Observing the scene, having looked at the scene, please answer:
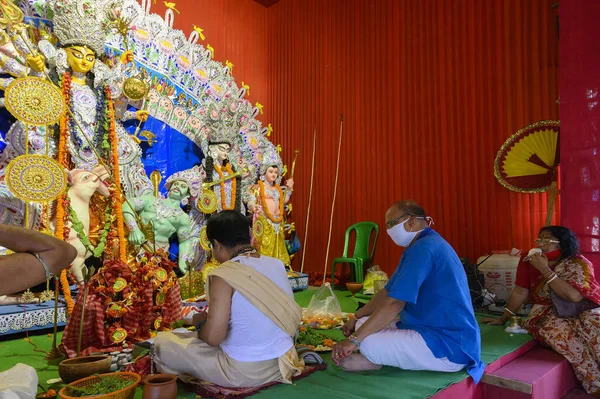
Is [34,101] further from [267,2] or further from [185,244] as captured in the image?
[267,2]

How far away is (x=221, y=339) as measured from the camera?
6.03 ft

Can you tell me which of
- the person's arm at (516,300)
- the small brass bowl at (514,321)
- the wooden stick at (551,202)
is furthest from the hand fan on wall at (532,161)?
the small brass bowl at (514,321)

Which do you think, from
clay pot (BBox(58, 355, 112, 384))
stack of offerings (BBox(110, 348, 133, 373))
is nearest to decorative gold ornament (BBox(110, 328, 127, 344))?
stack of offerings (BBox(110, 348, 133, 373))

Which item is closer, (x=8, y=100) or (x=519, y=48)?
(x=8, y=100)

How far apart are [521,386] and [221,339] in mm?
1655

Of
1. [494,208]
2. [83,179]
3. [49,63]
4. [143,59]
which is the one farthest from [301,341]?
[143,59]

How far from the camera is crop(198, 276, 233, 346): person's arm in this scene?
1.82 m

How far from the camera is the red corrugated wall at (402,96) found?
5023 millimetres

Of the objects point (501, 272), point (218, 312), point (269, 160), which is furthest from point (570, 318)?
point (269, 160)

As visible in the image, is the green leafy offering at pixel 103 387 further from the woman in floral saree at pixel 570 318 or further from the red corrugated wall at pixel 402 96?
the red corrugated wall at pixel 402 96

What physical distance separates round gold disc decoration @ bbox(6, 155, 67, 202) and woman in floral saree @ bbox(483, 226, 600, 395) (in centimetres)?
354

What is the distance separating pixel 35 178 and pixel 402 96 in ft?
15.8

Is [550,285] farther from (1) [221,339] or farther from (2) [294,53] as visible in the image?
(2) [294,53]

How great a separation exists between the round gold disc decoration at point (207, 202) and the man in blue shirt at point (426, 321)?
386 cm
